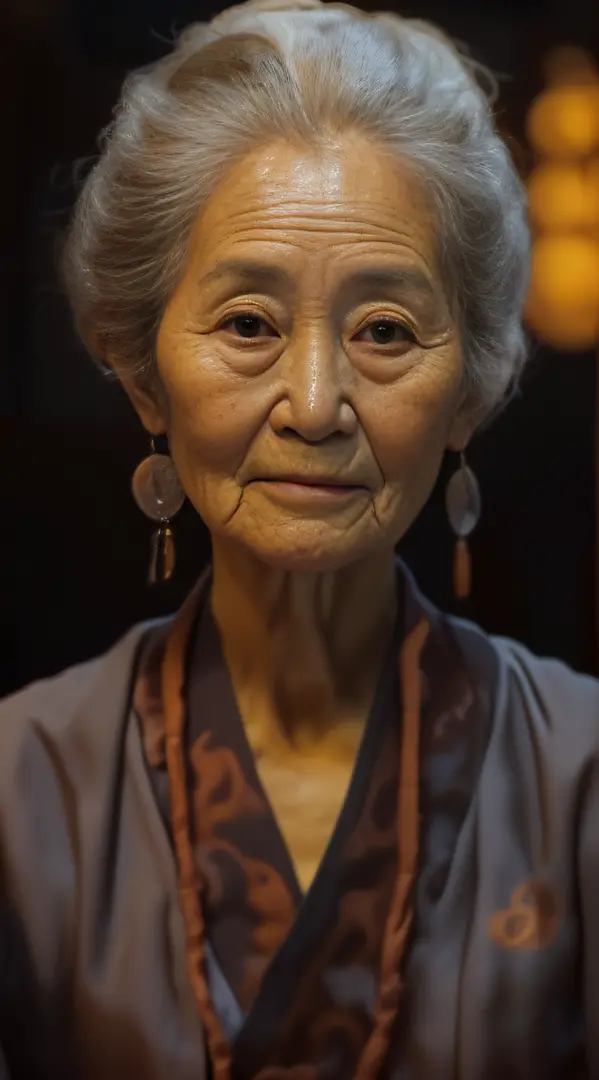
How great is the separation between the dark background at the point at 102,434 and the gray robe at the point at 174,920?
119 millimetres

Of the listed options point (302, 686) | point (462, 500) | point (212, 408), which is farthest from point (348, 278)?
point (302, 686)

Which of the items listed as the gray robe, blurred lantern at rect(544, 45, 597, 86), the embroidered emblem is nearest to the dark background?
blurred lantern at rect(544, 45, 597, 86)

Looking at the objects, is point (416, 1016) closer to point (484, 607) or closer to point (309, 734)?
point (309, 734)

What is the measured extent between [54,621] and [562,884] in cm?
52

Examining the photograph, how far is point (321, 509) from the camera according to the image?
0.97 m

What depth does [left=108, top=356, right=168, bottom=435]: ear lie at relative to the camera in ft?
3.51

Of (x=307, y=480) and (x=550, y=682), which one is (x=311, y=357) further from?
(x=550, y=682)

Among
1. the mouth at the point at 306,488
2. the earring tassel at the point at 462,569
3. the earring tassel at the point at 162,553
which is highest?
the mouth at the point at 306,488

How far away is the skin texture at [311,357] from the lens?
0.96 meters

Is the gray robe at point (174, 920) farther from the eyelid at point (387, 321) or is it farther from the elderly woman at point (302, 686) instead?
the eyelid at point (387, 321)

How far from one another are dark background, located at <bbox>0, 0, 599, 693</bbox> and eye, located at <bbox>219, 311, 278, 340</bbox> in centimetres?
19

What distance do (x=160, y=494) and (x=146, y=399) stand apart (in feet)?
0.28

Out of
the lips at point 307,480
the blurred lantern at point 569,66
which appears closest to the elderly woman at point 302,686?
the lips at point 307,480

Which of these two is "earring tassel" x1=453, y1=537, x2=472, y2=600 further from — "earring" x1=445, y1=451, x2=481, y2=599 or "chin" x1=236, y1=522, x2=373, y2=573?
"chin" x1=236, y1=522, x2=373, y2=573
